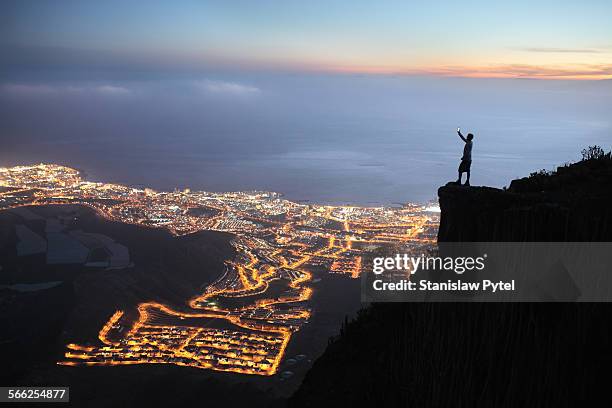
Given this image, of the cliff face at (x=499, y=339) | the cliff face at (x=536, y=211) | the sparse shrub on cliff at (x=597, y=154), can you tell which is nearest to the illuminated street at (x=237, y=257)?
the cliff face at (x=499, y=339)

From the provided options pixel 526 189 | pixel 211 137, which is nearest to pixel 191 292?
pixel 526 189

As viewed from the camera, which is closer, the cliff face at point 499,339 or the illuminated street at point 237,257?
the cliff face at point 499,339

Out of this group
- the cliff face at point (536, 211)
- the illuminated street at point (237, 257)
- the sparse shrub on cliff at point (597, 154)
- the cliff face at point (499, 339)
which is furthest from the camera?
the illuminated street at point (237, 257)

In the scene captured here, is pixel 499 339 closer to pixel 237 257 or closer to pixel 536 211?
pixel 536 211

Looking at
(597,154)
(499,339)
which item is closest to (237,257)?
(597,154)

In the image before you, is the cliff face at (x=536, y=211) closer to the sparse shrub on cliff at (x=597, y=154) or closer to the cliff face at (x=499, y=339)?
the cliff face at (x=499, y=339)

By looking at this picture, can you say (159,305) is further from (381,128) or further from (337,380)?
(381,128)
